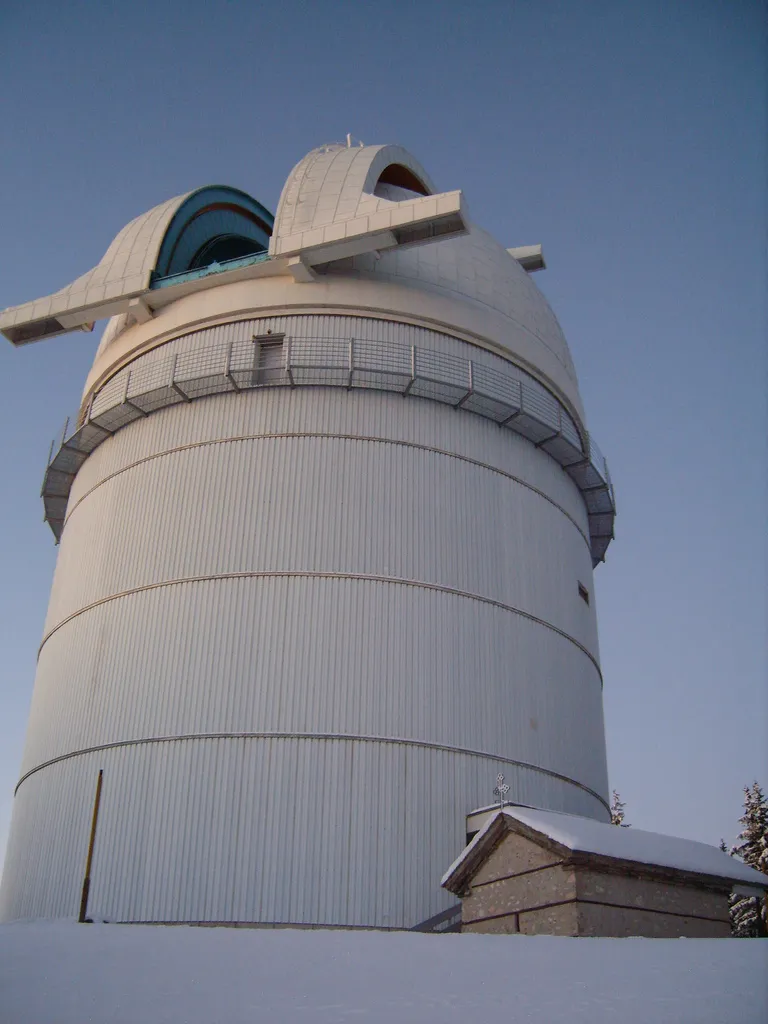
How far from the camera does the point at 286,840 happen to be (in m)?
17.5

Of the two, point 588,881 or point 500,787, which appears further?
point 500,787

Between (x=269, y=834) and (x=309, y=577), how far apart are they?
475 centimetres

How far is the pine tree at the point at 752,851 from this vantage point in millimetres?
35344

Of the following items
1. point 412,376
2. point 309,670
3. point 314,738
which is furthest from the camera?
point 412,376

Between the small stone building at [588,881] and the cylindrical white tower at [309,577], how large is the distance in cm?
348

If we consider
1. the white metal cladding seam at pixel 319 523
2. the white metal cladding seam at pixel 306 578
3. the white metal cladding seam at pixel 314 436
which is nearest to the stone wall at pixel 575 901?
the white metal cladding seam at pixel 306 578

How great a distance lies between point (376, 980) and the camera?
7.50m

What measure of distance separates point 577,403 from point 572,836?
14410 millimetres

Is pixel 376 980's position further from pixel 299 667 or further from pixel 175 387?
pixel 175 387

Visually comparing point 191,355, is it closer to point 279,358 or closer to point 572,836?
Result: point 279,358

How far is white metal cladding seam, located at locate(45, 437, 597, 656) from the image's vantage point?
19.9 meters

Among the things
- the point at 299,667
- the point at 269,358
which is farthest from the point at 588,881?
the point at 269,358

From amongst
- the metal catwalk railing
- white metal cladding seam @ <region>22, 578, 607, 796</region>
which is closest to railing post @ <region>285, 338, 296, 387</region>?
the metal catwalk railing

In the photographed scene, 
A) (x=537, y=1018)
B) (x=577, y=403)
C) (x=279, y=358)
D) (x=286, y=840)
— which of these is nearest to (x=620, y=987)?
(x=537, y=1018)
